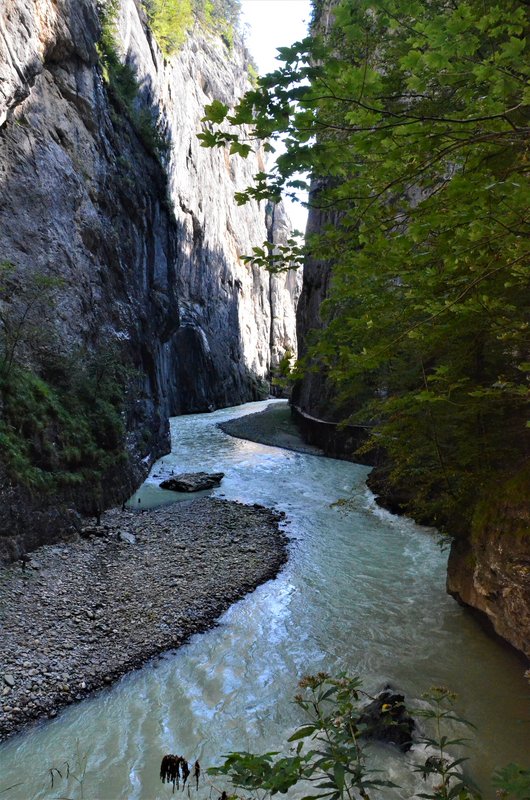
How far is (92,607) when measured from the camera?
736cm

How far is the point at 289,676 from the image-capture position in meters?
6.12

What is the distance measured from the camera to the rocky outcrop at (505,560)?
5074 millimetres

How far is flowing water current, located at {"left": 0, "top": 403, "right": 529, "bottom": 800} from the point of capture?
15.1 feet

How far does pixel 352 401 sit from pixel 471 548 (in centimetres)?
1678

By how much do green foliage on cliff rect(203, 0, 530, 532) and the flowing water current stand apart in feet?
6.35

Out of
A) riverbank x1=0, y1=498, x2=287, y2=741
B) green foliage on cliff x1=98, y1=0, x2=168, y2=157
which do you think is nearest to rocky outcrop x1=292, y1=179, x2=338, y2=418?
green foliage on cliff x1=98, y1=0, x2=168, y2=157

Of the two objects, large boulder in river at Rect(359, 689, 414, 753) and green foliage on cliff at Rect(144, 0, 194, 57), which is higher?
green foliage on cliff at Rect(144, 0, 194, 57)

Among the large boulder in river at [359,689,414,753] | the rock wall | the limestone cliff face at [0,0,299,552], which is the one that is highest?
the limestone cliff face at [0,0,299,552]

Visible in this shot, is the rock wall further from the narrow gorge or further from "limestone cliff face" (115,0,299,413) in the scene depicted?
"limestone cliff face" (115,0,299,413)

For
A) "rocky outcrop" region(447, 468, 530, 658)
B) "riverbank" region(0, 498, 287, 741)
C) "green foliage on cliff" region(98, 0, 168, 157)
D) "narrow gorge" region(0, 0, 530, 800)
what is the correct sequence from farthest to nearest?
1. "green foliage on cliff" region(98, 0, 168, 157)
2. "riverbank" region(0, 498, 287, 741)
3. "rocky outcrop" region(447, 468, 530, 658)
4. "narrow gorge" region(0, 0, 530, 800)

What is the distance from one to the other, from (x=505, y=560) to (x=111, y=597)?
6.19 m

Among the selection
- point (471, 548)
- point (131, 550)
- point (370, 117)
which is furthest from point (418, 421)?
point (131, 550)

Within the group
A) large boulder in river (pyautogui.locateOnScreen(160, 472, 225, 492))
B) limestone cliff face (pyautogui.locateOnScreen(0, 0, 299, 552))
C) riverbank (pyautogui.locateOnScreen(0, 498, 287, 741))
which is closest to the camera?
riverbank (pyautogui.locateOnScreen(0, 498, 287, 741))

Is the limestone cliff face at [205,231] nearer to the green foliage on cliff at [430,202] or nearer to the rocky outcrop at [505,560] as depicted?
the green foliage on cliff at [430,202]
